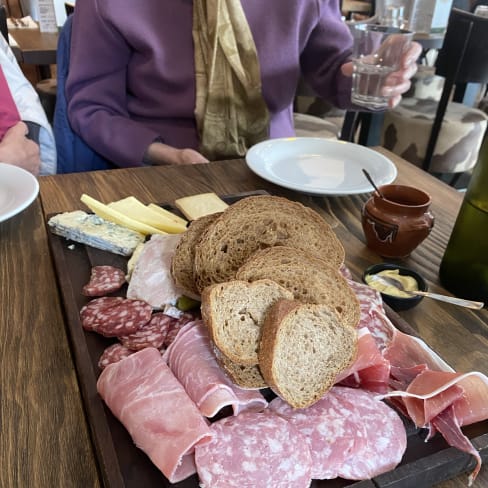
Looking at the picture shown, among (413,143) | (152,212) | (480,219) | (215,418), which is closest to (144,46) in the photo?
(152,212)

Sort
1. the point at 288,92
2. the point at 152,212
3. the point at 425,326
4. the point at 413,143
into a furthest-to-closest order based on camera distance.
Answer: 1. the point at 413,143
2. the point at 288,92
3. the point at 152,212
4. the point at 425,326

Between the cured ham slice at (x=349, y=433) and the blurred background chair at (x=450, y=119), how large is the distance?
81.8 inches

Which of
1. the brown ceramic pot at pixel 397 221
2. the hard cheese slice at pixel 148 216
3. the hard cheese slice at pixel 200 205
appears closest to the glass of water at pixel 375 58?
the brown ceramic pot at pixel 397 221

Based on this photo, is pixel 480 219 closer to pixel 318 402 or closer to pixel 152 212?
pixel 318 402

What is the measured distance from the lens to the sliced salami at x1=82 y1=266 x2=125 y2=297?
0.75 metres

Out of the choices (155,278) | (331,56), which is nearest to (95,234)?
(155,278)

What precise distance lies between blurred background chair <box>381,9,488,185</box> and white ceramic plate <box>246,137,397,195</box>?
131 cm

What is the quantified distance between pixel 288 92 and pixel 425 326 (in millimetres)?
933

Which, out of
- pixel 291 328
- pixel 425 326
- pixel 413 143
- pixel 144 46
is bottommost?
pixel 413 143

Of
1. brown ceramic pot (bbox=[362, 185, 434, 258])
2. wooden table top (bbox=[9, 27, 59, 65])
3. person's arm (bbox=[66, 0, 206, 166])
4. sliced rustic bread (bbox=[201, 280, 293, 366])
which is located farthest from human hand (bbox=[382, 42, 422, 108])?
wooden table top (bbox=[9, 27, 59, 65])

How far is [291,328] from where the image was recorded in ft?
1.90

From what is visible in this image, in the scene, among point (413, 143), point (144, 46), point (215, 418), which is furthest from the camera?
point (413, 143)

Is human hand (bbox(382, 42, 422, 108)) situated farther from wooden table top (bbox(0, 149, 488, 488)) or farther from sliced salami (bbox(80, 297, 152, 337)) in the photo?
sliced salami (bbox(80, 297, 152, 337))

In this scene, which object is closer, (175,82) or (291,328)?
(291,328)
